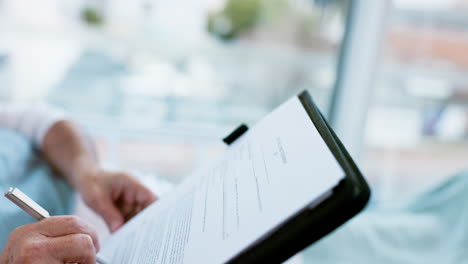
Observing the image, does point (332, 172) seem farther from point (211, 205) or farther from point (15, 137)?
point (15, 137)

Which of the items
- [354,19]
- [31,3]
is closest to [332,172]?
[354,19]

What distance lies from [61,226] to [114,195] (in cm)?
30

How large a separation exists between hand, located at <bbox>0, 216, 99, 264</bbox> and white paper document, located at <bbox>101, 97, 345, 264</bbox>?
6cm

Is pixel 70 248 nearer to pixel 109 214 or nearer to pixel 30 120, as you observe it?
pixel 109 214

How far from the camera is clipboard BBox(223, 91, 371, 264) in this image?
34cm

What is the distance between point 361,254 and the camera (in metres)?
0.96

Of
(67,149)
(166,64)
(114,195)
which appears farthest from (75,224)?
(166,64)

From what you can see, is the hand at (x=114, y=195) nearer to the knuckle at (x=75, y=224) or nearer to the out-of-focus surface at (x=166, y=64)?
the knuckle at (x=75, y=224)

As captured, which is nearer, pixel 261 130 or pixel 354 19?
pixel 261 130

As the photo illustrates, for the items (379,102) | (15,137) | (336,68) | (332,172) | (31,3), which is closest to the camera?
(332,172)

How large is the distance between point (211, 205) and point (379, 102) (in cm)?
175

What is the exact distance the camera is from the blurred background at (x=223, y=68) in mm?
1829

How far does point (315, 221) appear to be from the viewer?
1.13 feet


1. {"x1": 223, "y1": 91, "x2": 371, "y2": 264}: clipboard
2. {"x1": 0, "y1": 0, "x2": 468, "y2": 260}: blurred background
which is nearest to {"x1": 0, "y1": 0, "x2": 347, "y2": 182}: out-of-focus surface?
{"x1": 0, "y1": 0, "x2": 468, "y2": 260}: blurred background
